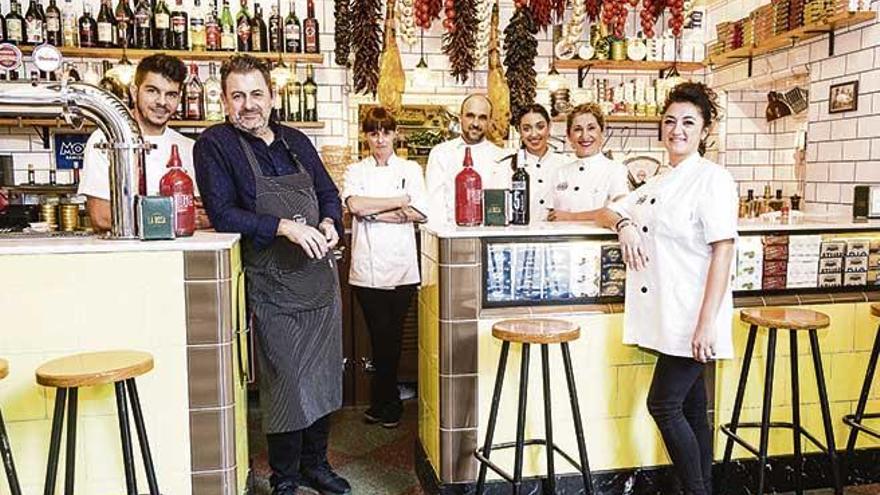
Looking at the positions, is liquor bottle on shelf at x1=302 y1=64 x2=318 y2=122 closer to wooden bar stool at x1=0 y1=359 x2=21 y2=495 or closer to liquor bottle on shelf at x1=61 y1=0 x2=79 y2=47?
liquor bottle on shelf at x1=61 y1=0 x2=79 y2=47

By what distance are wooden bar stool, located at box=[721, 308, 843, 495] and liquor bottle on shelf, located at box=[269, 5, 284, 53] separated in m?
3.69

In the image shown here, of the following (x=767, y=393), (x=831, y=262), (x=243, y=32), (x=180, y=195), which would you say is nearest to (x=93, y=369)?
(x=180, y=195)

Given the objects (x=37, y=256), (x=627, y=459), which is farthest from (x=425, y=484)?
(x=37, y=256)

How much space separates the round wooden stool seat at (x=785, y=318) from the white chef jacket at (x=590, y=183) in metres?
0.94

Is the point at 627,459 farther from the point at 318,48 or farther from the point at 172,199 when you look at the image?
the point at 318,48

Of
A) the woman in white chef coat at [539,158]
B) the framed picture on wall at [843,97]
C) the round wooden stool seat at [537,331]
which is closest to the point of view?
the round wooden stool seat at [537,331]

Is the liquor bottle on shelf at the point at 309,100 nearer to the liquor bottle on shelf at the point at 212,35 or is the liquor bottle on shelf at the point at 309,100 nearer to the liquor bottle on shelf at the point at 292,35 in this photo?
the liquor bottle on shelf at the point at 292,35

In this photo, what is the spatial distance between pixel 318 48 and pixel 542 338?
11.5 feet

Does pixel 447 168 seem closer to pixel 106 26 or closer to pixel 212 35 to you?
pixel 212 35

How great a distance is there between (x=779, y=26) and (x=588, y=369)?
3075 millimetres

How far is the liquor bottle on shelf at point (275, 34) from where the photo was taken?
5.33 m

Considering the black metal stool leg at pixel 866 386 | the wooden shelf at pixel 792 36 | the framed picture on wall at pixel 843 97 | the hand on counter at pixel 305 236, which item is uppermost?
the wooden shelf at pixel 792 36

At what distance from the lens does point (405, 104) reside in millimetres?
5684

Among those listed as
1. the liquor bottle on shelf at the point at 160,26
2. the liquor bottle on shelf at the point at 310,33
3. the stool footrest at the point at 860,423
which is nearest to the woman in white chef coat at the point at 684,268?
the stool footrest at the point at 860,423
